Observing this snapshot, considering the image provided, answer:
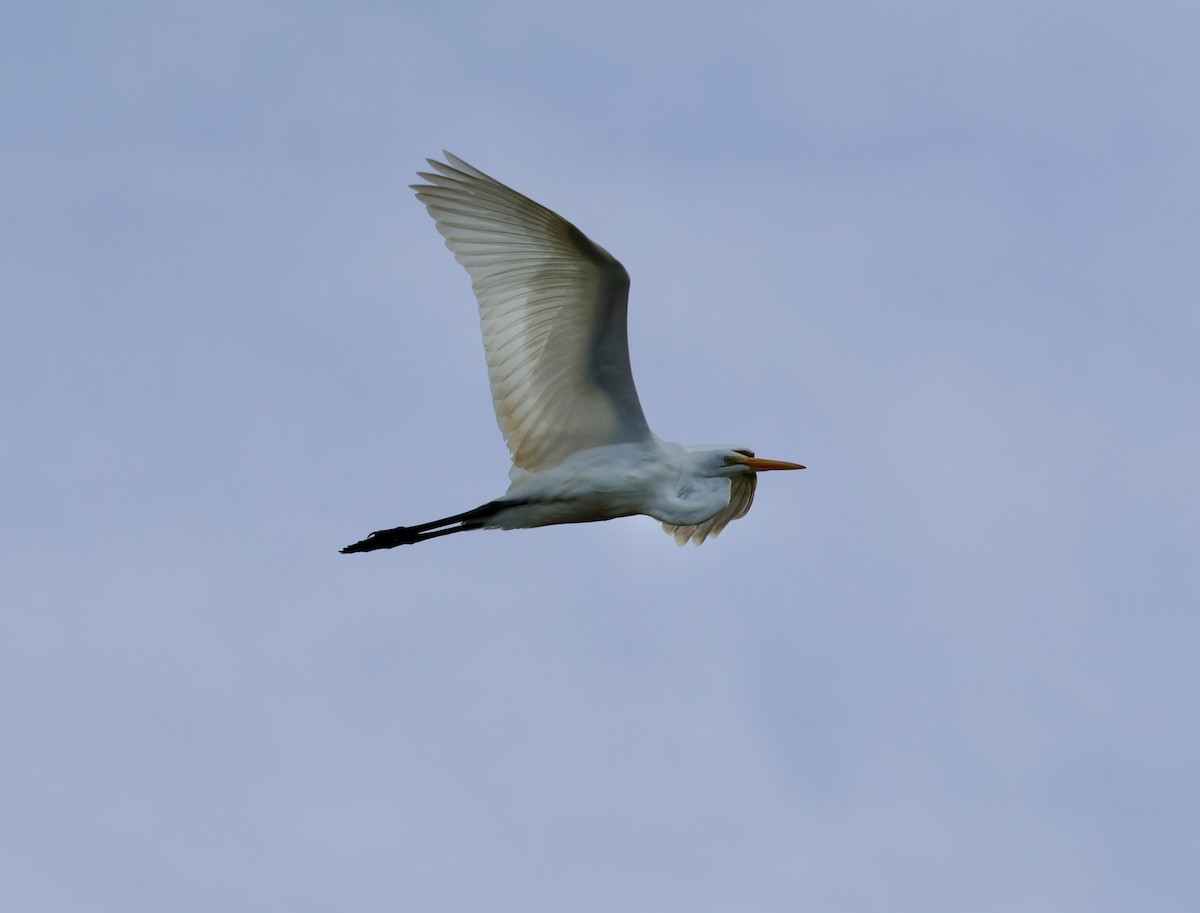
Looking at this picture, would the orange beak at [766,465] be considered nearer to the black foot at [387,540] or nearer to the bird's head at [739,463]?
the bird's head at [739,463]

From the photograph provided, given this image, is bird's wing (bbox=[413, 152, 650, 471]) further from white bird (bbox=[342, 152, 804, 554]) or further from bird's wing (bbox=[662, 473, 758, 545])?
bird's wing (bbox=[662, 473, 758, 545])

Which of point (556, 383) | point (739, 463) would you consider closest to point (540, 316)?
point (556, 383)

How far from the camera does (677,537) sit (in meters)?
14.1

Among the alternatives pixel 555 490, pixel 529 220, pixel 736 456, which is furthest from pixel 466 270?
pixel 736 456

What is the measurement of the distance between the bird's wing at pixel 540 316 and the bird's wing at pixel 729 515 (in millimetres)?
1209

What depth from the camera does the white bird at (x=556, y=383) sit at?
1233 cm

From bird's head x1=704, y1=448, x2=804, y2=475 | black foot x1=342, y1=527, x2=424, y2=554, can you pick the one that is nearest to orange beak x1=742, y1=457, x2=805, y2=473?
bird's head x1=704, y1=448, x2=804, y2=475

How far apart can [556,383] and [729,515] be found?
6.97 ft

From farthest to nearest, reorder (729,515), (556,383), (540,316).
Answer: (729,515) < (556,383) < (540,316)

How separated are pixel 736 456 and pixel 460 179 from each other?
118 inches

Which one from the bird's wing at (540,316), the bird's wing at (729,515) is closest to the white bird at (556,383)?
the bird's wing at (540,316)

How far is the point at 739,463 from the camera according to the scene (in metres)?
13.6

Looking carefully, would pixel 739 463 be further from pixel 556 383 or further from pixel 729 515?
pixel 556 383

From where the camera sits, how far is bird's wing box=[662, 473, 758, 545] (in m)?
14.1
